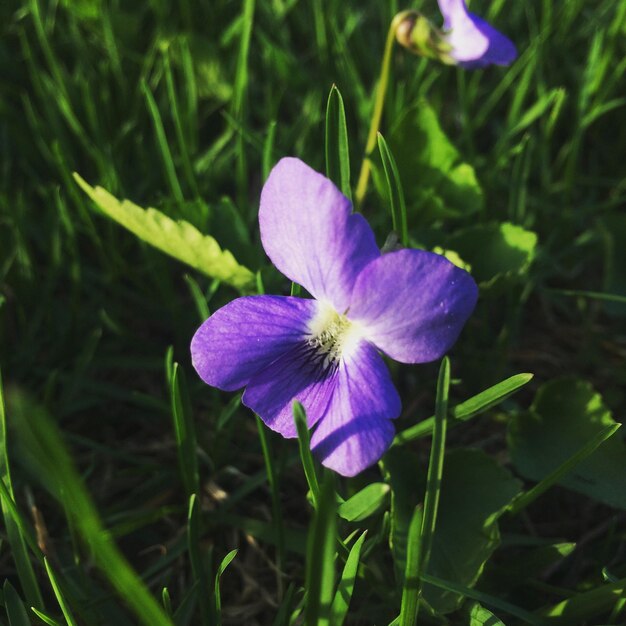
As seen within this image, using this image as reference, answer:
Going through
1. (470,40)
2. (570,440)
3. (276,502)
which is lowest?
(570,440)

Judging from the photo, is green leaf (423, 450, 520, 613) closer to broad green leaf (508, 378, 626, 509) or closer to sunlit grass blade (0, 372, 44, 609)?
broad green leaf (508, 378, 626, 509)

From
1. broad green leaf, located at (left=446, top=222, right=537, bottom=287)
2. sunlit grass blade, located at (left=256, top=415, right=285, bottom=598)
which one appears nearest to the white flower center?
sunlit grass blade, located at (left=256, top=415, right=285, bottom=598)

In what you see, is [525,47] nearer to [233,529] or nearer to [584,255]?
[584,255]

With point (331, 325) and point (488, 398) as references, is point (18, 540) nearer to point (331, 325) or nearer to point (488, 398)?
point (331, 325)

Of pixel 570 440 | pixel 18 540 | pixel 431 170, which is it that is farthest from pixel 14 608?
pixel 431 170

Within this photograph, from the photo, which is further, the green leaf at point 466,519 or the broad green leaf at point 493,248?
the broad green leaf at point 493,248

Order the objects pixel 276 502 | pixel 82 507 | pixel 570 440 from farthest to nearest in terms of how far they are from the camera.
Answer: pixel 570 440
pixel 276 502
pixel 82 507

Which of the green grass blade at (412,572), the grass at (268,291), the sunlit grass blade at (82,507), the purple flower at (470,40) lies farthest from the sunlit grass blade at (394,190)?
the sunlit grass blade at (82,507)

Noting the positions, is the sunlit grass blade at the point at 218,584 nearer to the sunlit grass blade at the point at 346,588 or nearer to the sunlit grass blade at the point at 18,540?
the sunlit grass blade at the point at 346,588
